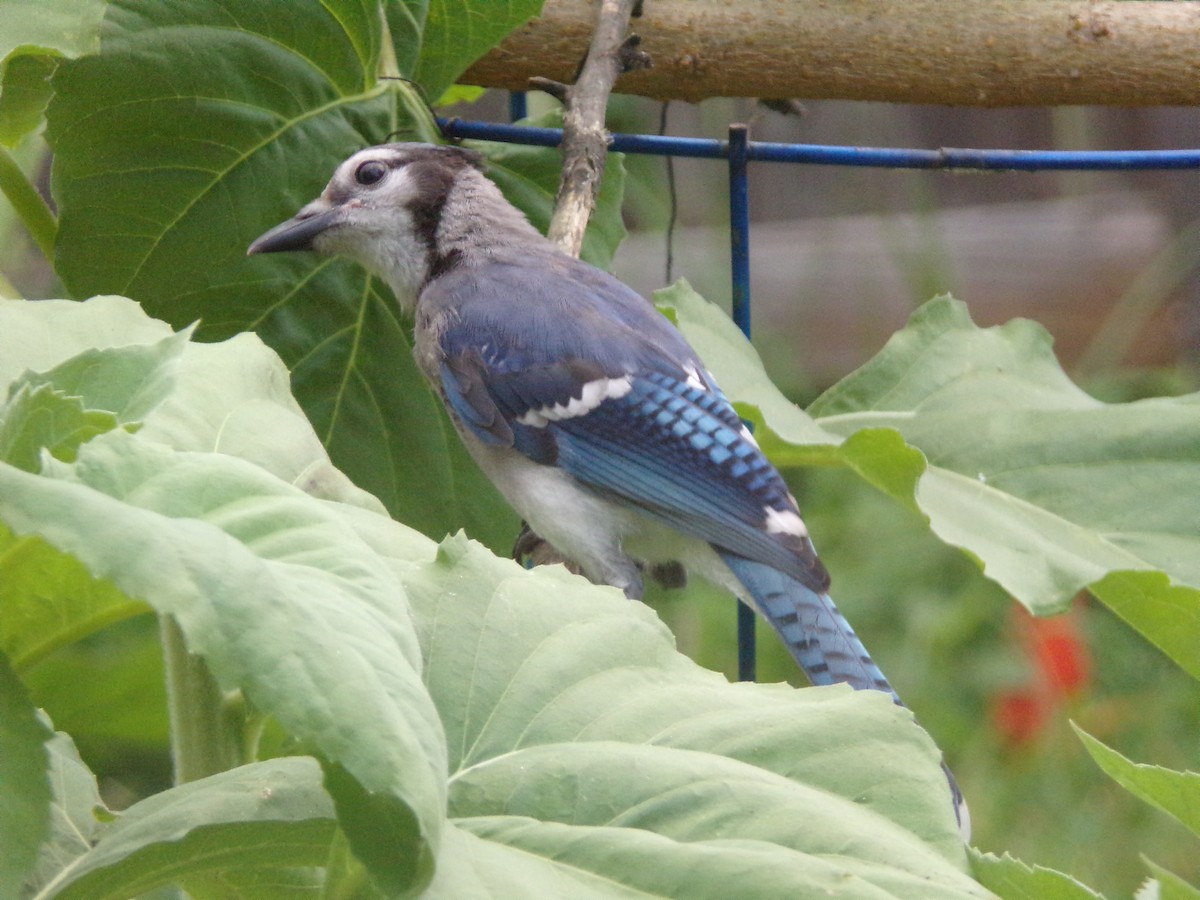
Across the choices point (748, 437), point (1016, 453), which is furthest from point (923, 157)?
point (748, 437)

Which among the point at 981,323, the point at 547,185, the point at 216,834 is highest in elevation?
the point at 216,834

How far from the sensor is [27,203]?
1.27m

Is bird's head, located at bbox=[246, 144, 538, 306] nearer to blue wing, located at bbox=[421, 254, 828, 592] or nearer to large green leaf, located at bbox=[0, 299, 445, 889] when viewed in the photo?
blue wing, located at bbox=[421, 254, 828, 592]

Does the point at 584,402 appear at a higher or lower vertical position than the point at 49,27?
lower

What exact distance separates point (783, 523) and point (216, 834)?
95 cm

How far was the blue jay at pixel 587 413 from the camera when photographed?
1.49 metres

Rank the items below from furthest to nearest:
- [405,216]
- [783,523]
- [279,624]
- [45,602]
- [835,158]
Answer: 1. [405,216]
2. [783,523]
3. [835,158]
4. [45,602]
5. [279,624]

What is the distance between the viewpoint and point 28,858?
0.57 m

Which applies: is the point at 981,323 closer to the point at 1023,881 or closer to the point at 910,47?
the point at 910,47

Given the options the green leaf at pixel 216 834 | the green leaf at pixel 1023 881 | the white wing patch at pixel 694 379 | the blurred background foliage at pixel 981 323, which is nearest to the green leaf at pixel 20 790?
the green leaf at pixel 216 834

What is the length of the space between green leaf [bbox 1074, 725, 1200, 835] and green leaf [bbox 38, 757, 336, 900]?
1.18 ft

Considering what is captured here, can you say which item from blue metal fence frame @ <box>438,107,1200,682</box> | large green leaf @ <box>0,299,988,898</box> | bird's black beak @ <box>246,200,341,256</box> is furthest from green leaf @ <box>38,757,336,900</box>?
bird's black beak @ <box>246,200,341,256</box>

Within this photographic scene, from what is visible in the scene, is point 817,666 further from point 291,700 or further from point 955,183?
point 955,183

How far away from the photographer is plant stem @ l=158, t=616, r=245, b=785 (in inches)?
29.4
